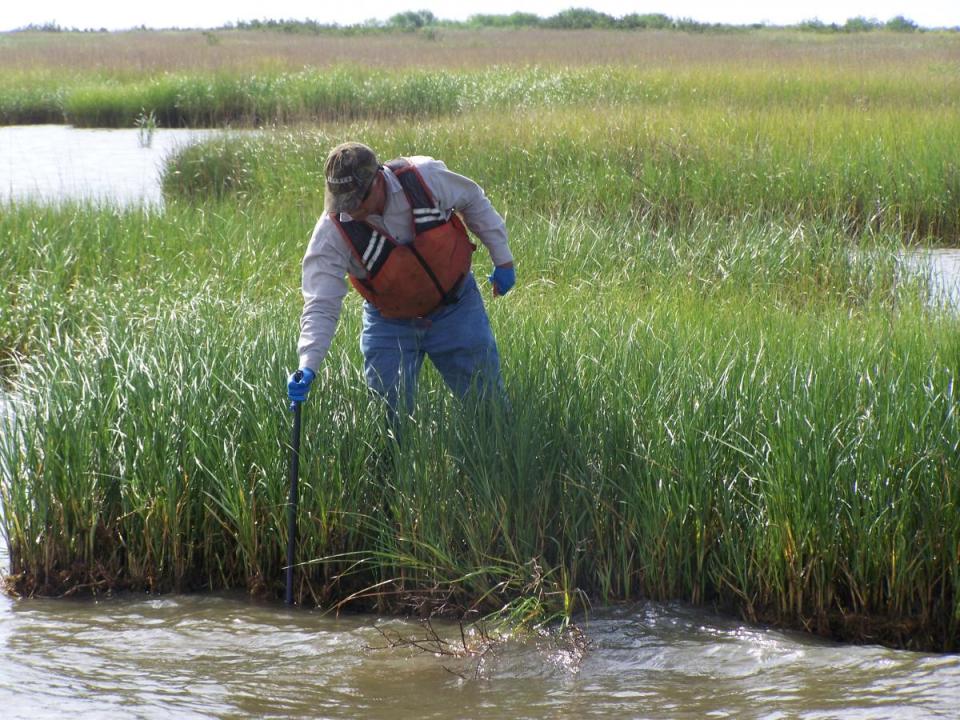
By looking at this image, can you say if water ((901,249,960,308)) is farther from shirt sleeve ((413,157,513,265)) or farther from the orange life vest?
the orange life vest

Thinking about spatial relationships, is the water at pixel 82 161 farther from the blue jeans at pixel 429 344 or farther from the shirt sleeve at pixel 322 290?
the shirt sleeve at pixel 322 290

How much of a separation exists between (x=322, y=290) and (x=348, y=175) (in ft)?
1.37

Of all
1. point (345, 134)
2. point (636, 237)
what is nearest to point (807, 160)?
point (636, 237)

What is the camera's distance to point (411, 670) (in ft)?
11.8

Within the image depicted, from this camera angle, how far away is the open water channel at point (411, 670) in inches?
131

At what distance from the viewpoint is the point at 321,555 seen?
416 centimetres

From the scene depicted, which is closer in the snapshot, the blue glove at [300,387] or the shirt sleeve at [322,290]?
the blue glove at [300,387]

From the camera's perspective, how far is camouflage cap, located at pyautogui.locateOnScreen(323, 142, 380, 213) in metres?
3.75

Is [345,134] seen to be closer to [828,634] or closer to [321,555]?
[321,555]

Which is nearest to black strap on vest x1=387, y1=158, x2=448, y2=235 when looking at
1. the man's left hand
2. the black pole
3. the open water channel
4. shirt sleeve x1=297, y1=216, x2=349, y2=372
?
shirt sleeve x1=297, y1=216, x2=349, y2=372

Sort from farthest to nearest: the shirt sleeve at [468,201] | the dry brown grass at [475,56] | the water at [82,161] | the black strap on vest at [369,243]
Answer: the dry brown grass at [475,56] → the water at [82,161] → the shirt sleeve at [468,201] → the black strap on vest at [369,243]

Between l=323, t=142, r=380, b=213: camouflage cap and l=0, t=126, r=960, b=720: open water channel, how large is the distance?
4.86ft

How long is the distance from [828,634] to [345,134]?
9188 mm

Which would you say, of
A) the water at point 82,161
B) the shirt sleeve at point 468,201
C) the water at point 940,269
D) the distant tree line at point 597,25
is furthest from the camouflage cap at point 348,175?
the distant tree line at point 597,25
